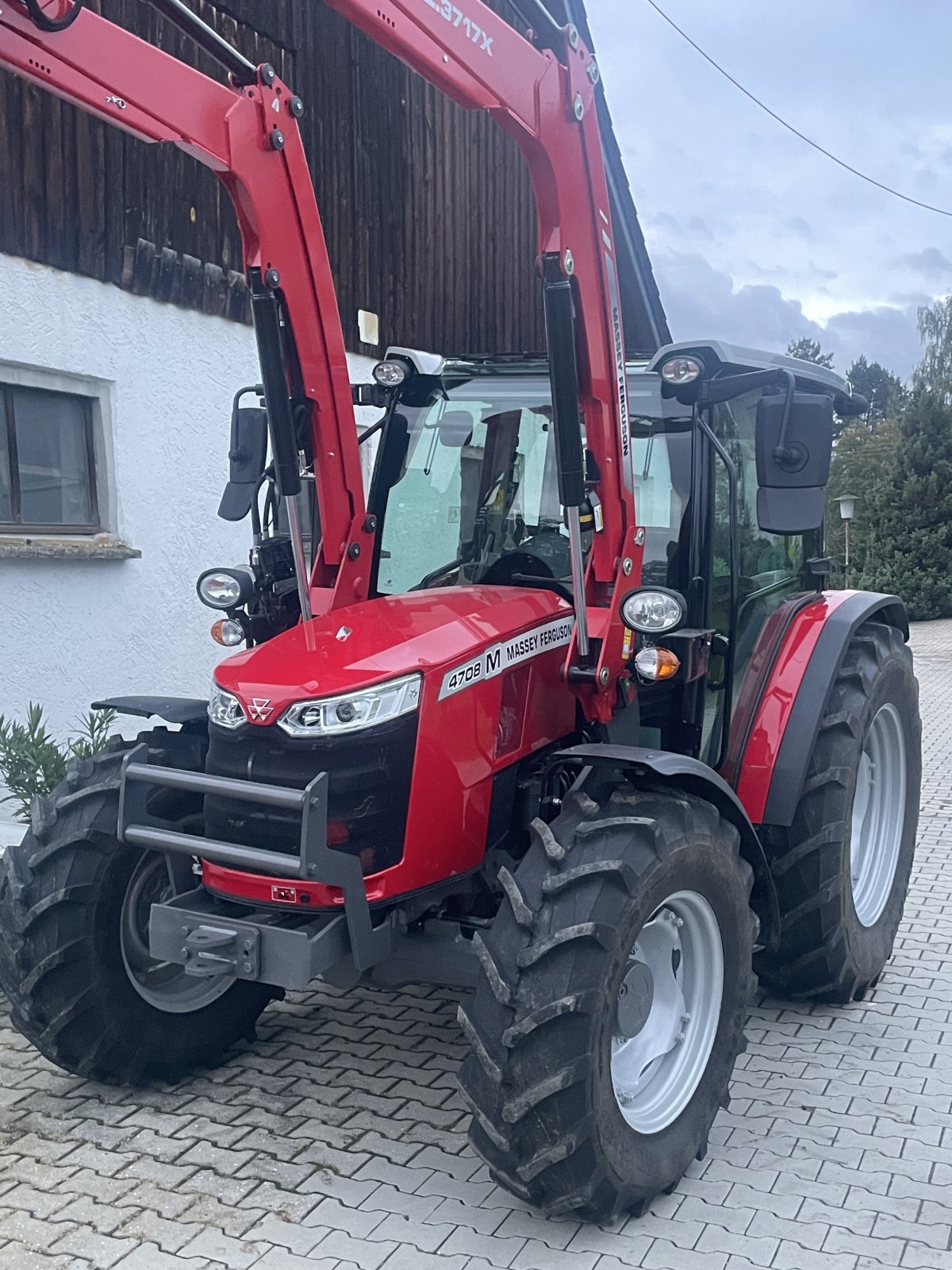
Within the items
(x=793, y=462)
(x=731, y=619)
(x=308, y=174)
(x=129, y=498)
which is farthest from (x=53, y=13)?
(x=129, y=498)

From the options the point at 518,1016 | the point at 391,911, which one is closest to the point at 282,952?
the point at 391,911

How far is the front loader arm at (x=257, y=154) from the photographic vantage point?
2.96m

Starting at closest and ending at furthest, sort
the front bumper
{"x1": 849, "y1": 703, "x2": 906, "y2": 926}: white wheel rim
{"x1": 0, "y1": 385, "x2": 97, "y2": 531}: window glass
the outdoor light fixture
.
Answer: the front bumper, {"x1": 849, "y1": 703, "x2": 906, "y2": 926}: white wheel rim, {"x1": 0, "y1": 385, "x2": 97, "y2": 531}: window glass, the outdoor light fixture

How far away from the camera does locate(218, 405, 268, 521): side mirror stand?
408 centimetres

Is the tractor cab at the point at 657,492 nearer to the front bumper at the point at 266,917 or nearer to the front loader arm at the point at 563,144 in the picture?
the front loader arm at the point at 563,144

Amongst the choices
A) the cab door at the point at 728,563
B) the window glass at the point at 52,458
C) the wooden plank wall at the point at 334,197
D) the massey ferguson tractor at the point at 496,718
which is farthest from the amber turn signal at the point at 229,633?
the wooden plank wall at the point at 334,197

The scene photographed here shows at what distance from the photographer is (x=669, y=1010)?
3.34 metres

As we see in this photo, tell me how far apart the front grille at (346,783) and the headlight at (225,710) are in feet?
0.14

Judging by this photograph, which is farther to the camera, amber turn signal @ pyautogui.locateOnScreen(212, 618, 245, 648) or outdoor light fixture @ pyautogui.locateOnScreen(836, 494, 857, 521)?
outdoor light fixture @ pyautogui.locateOnScreen(836, 494, 857, 521)

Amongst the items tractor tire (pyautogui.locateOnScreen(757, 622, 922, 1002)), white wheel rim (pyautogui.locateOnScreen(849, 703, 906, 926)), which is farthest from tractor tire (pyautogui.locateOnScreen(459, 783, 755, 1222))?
white wheel rim (pyautogui.locateOnScreen(849, 703, 906, 926))

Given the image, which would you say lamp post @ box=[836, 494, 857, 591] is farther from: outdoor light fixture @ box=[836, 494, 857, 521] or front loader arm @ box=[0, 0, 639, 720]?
front loader arm @ box=[0, 0, 639, 720]

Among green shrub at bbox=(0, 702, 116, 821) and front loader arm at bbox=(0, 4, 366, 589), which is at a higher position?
front loader arm at bbox=(0, 4, 366, 589)

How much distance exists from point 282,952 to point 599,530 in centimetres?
150

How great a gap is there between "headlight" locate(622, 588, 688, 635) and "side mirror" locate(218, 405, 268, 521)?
57.1 inches
